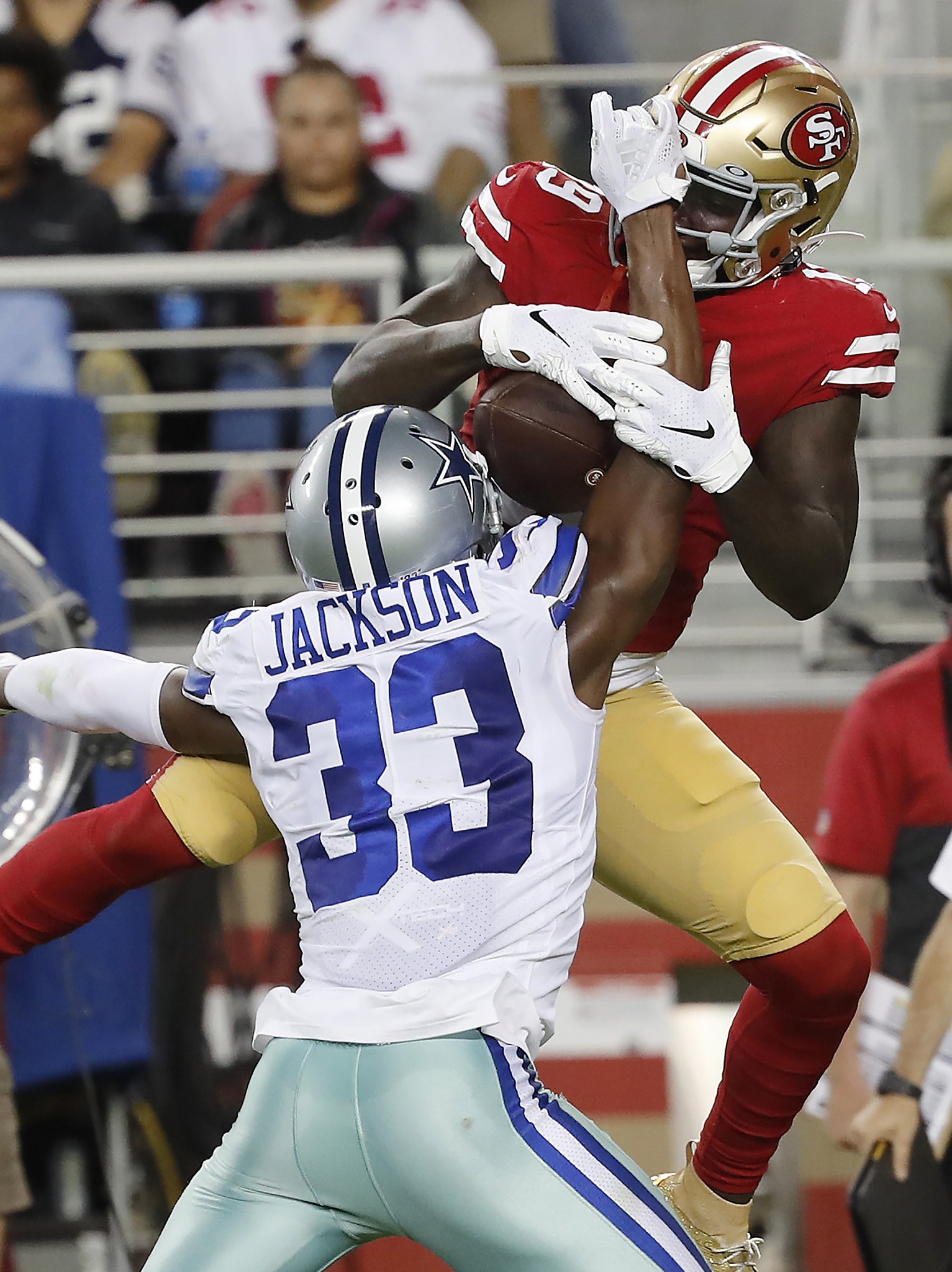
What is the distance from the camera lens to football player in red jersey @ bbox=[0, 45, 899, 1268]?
2.03 m

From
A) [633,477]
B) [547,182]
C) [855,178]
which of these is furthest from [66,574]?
[855,178]

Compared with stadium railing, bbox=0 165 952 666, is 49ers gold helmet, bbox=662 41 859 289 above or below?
above

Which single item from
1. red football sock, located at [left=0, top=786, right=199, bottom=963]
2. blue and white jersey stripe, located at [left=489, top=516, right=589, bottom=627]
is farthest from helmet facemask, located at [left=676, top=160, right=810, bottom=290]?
red football sock, located at [left=0, top=786, right=199, bottom=963]

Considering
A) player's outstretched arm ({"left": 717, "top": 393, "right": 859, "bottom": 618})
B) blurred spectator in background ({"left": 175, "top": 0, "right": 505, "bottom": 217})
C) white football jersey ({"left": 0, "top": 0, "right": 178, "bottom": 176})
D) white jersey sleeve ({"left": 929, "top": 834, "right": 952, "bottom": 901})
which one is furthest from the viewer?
white football jersey ({"left": 0, "top": 0, "right": 178, "bottom": 176})

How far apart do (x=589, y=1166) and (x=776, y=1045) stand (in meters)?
0.50

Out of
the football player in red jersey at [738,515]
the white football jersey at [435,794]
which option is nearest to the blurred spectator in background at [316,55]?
the football player in red jersey at [738,515]

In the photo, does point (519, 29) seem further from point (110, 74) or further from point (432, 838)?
point (432, 838)

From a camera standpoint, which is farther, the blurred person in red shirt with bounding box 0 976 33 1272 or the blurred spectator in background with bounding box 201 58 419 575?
the blurred spectator in background with bounding box 201 58 419 575

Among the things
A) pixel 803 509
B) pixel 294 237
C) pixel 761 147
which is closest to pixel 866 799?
pixel 803 509

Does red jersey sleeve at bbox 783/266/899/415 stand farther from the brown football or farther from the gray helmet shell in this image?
the gray helmet shell

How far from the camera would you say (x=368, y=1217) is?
174cm

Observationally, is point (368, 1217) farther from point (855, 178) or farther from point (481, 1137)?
point (855, 178)

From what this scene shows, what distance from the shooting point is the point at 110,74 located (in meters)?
4.65

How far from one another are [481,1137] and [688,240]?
1.01 metres
